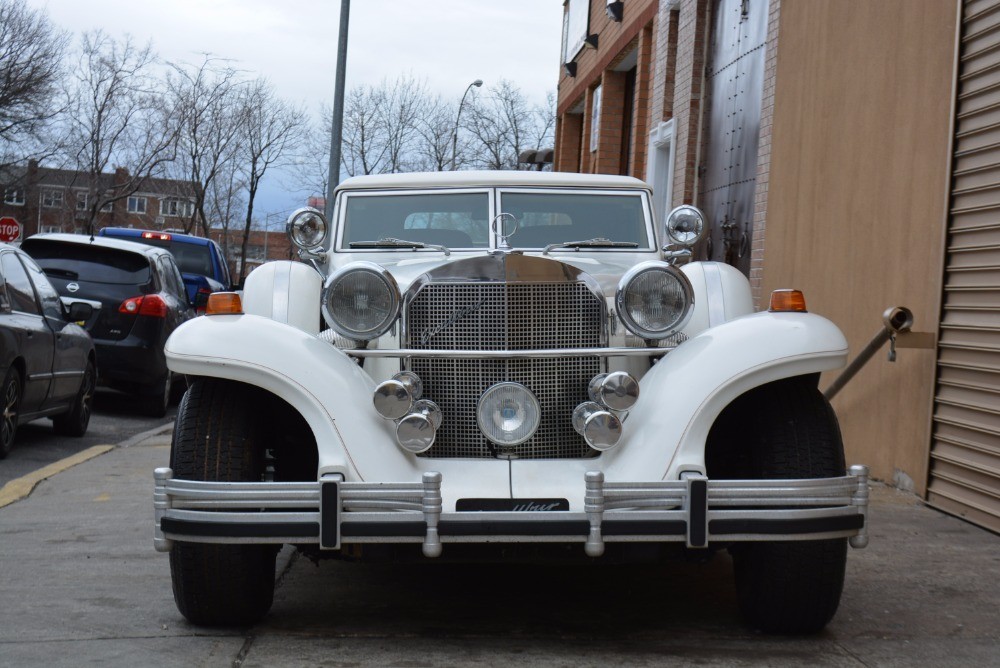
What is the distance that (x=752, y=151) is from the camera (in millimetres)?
11453

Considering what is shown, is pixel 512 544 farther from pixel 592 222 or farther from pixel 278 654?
pixel 592 222

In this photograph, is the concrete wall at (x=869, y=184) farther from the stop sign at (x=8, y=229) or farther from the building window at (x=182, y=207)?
the building window at (x=182, y=207)

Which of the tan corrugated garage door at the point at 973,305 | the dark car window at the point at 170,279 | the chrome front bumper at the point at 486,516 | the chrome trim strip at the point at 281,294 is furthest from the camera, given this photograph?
the dark car window at the point at 170,279

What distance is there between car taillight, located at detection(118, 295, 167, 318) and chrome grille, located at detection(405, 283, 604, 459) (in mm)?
8093

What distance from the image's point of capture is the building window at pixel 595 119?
1984 centimetres

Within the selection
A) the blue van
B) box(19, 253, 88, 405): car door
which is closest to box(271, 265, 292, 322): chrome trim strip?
box(19, 253, 88, 405): car door

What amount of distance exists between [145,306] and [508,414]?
333 inches

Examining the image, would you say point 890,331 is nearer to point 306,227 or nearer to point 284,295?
point 306,227

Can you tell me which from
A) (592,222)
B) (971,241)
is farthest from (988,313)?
(592,222)

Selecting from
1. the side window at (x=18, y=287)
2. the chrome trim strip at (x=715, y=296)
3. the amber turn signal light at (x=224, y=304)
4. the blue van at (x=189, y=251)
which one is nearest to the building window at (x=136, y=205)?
the blue van at (x=189, y=251)

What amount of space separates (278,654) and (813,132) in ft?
22.8

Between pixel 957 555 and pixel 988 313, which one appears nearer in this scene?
pixel 957 555

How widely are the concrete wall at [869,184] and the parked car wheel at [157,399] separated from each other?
20.4 feet

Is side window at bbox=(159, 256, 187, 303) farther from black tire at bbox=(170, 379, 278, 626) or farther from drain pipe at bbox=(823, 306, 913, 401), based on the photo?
black tire at bbox=(170, 379, 278, 626)
